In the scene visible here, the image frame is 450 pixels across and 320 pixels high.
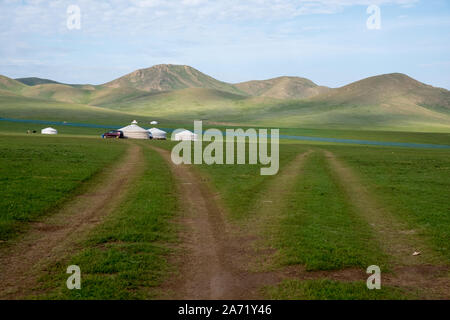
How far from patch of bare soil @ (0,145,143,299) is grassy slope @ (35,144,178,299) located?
39cm

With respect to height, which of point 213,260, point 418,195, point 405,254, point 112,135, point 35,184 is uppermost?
point 112,135

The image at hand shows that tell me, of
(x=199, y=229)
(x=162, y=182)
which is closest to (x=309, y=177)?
(x=162, y=182)

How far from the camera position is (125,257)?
11.2m

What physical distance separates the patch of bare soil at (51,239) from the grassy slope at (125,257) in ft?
1.30

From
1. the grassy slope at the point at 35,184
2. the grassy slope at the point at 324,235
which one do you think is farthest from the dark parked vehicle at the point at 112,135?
the grassy slope at the point at 324,235

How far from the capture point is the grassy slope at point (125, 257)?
920cm

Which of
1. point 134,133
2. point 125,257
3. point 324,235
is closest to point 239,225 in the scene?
point 324,235

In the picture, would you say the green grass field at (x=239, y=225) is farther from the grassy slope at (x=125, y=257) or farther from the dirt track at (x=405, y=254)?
the dirt track at (x=405, y=254)

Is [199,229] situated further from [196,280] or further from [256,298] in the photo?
[256,298]

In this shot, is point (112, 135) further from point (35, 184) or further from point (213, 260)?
point (213, 260)

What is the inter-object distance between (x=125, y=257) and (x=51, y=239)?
9.66 feet
